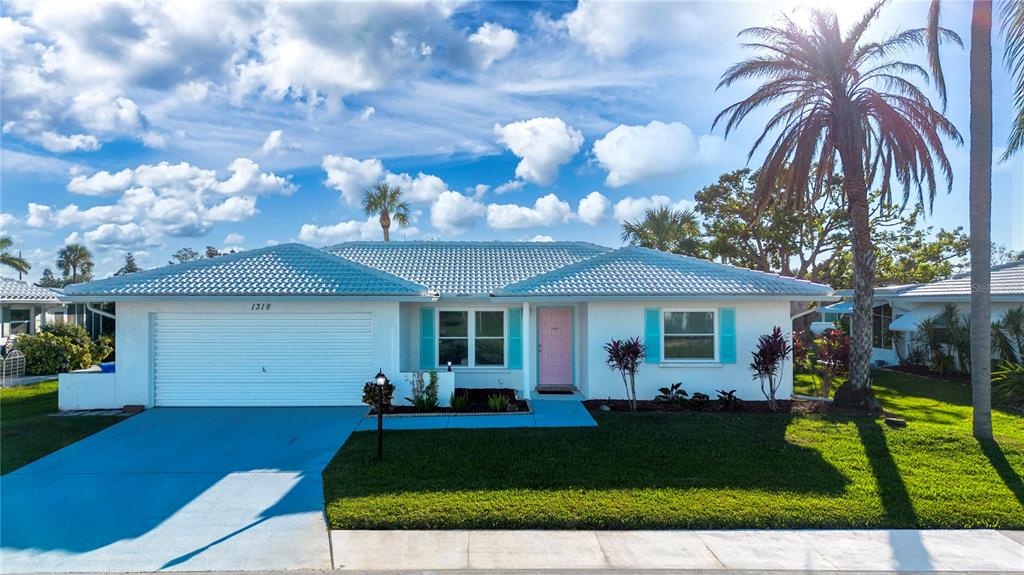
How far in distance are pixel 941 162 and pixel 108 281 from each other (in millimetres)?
19912

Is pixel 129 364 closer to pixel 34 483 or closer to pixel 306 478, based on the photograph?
pixel 34 483

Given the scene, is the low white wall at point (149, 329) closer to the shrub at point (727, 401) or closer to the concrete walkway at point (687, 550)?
the concrete walkway at point (687, 550)

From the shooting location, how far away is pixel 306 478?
8.14 m

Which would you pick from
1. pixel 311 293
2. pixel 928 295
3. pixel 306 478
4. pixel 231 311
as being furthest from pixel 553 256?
pixel 928 295

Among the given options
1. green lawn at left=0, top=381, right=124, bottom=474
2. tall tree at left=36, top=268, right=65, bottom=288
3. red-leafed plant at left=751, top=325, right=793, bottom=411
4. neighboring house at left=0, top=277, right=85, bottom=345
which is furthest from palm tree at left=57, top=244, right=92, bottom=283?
red-leafed plant at left=751, top=325, right=793, bottom=411

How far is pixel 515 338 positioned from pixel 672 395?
170 inches

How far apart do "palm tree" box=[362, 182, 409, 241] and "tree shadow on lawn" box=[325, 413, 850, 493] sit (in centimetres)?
2616

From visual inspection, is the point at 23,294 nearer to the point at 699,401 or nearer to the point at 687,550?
the point at 699,401

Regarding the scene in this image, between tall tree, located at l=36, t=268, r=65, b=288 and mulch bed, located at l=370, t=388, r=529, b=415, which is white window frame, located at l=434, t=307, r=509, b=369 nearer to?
mulch bed, located at l=370, t=388, r=529, b=415

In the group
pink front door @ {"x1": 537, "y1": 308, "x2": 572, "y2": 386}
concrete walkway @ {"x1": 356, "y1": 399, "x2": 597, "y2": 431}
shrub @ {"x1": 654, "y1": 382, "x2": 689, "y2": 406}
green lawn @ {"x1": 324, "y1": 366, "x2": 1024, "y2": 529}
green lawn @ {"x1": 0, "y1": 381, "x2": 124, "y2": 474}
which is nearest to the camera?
green lawn @ {"x1": 324, "y1": 366, "x2": 1024, "y2": 529}

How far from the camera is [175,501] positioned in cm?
728

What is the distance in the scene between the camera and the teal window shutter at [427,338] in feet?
49.3

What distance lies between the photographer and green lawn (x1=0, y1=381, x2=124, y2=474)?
933cm

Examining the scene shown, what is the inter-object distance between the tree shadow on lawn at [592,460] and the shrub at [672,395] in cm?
190
